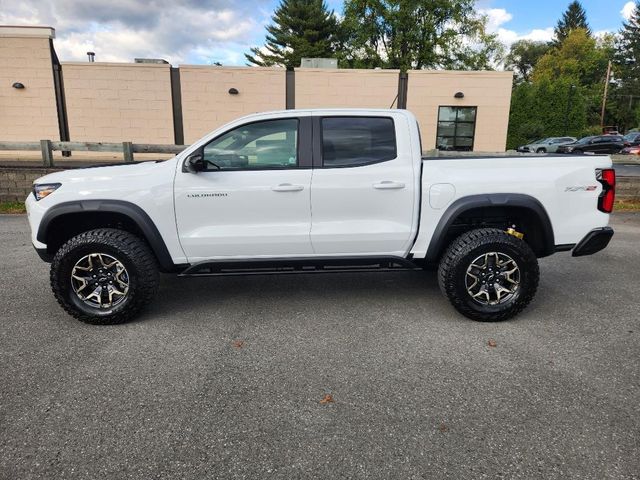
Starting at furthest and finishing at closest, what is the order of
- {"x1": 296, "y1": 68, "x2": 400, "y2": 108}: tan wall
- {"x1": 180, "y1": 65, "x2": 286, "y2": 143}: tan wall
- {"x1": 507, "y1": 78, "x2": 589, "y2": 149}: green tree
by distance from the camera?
{"x1": 507, "y1": 78, "x2": 589, "y2": 149}: green tree < {"x1": 296, "y1": 68, "x2": 400, "y2": 108}: tan wall < {"x1": 180, "y1": 65, "x2": 286, "y2": 143}: tan wall

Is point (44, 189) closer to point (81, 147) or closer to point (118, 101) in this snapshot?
point (81, 147)

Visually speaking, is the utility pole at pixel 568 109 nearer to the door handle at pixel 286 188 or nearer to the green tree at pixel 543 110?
the green tree at pixel 543 110

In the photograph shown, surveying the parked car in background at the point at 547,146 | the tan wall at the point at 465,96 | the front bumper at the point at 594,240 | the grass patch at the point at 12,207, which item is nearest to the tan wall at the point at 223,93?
the tan wall at the point at 465,96

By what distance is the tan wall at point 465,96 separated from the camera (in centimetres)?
2134

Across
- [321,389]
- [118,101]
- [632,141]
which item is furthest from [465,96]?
[321,389]

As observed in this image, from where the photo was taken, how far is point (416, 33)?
35.8m

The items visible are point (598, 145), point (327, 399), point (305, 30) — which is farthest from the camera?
point (305, 30)

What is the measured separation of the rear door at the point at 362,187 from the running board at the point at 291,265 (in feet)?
0.25

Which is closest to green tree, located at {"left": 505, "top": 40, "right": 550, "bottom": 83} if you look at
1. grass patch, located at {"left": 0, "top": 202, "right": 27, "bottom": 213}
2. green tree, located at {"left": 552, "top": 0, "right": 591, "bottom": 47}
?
green tree, located at {"left": 552, "top": 0, "right": 591, "bottom": 47}

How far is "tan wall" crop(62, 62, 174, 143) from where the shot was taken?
20069mm

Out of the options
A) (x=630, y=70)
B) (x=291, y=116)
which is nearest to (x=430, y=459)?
(x=291, y=116)

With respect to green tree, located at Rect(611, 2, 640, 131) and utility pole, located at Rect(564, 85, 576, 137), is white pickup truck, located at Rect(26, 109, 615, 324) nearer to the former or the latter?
utility pole, located at Rect(564, 85, 576, 137)

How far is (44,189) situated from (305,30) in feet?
158

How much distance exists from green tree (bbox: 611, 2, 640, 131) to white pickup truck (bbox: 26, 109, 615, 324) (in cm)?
7140
